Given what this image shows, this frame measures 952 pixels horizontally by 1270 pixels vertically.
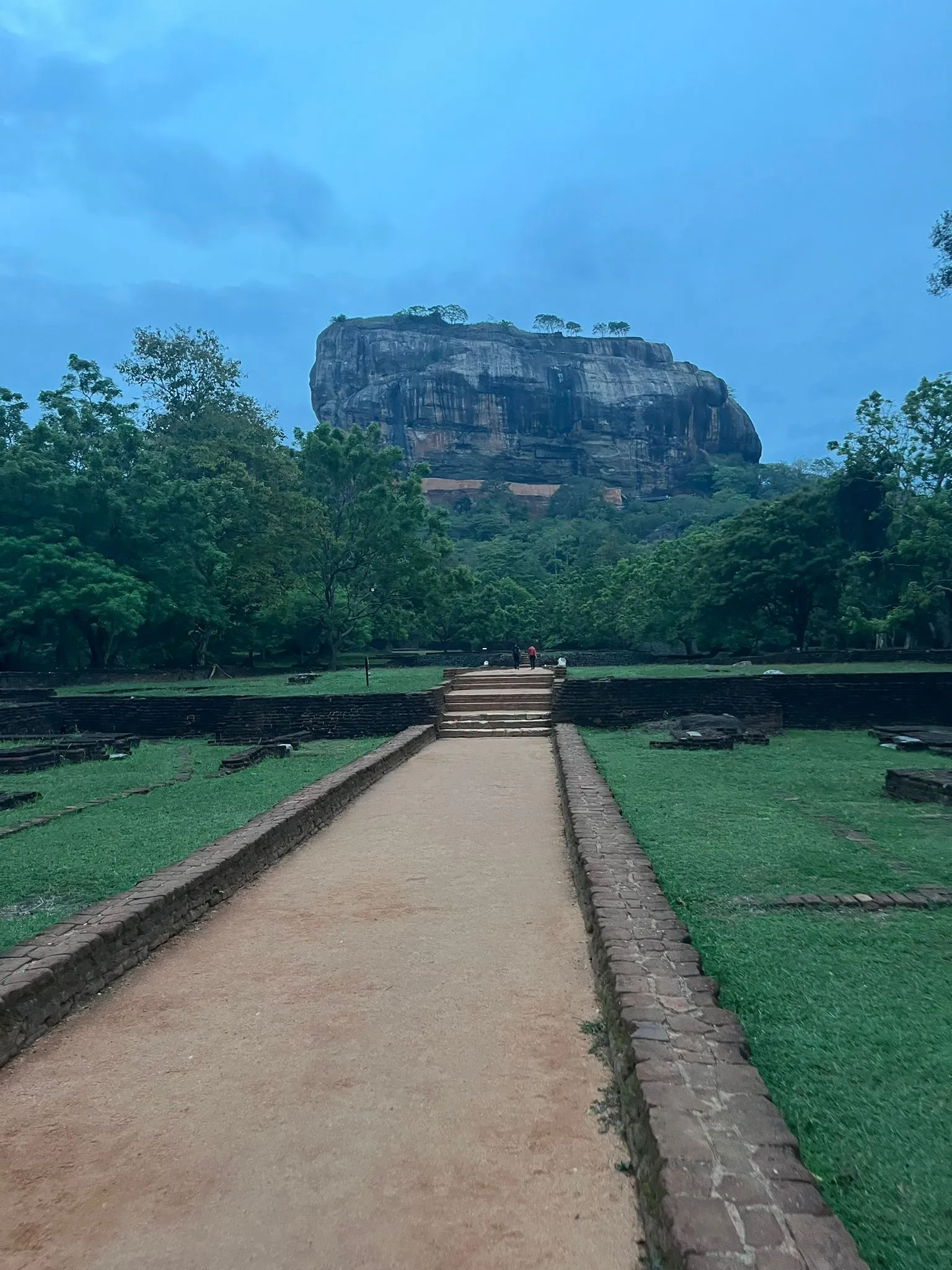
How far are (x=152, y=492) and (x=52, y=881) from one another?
1759 centimetres

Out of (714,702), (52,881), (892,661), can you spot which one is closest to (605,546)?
(892,661)

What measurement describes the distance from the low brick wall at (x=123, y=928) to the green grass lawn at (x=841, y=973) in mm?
2688

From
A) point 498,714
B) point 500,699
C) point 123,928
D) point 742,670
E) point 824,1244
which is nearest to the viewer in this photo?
point 824,1244

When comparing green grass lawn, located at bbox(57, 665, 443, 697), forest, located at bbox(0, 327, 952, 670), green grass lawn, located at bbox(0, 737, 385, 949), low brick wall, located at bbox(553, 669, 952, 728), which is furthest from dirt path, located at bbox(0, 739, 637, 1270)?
forest, located at bbox(0, 327, 952, 670)

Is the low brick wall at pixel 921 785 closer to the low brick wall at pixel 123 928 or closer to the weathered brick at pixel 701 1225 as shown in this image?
the low brick wall at pixel 123 928

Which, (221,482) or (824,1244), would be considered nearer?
(824,1244)

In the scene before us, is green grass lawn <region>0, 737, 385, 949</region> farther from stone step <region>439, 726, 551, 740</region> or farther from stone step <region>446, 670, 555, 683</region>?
stone step <region>446, 670, 555, 683</region>

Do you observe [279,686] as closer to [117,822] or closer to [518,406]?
[117,822]

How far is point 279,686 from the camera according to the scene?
1611cm

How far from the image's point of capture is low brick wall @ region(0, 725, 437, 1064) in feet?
10.2

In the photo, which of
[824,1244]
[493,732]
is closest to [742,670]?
[493,732]

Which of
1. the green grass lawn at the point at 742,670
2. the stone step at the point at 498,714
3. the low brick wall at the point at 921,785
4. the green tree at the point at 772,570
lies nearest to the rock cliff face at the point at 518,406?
the green tree at the point at 772,570

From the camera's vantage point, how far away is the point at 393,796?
805 centimetres

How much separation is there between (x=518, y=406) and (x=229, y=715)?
9199 cm
